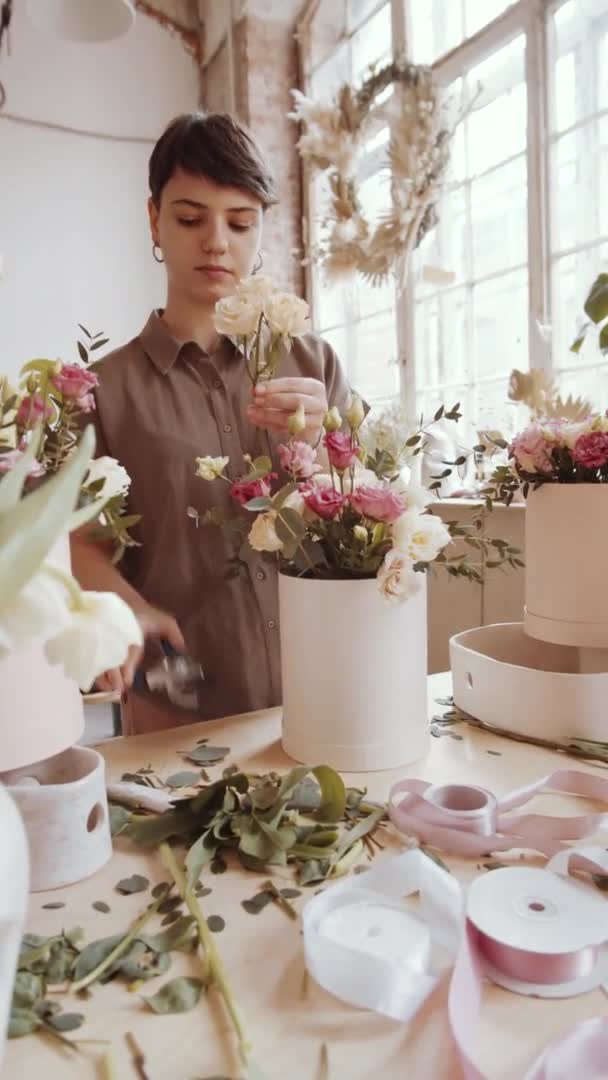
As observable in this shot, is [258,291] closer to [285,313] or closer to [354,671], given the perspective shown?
[285,313]

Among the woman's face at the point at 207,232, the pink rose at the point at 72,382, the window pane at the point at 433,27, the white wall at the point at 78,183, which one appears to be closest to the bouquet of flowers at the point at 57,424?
the pink rose at the point at 72,382

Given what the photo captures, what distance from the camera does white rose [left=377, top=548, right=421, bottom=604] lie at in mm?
721

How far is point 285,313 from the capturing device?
76 centimetres

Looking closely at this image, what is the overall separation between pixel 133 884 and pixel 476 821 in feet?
0.87

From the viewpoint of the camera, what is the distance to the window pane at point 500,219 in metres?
2.38

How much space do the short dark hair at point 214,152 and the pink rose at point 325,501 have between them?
66cm

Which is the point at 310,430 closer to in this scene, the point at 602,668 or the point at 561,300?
the point at 602,668

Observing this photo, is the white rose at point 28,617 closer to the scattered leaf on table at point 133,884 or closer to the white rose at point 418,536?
the scattered leaf on table at point 133,884

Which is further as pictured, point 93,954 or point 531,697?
point 531,697

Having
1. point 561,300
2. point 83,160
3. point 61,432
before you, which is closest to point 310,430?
point 61,432

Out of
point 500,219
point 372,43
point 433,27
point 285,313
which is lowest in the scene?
point 285,313

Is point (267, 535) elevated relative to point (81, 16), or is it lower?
lower

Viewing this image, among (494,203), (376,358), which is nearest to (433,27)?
(494,203)

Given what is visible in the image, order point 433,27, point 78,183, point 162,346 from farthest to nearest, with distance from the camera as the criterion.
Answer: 1. point 78,183
2. point 433,27
3. point 162,346
